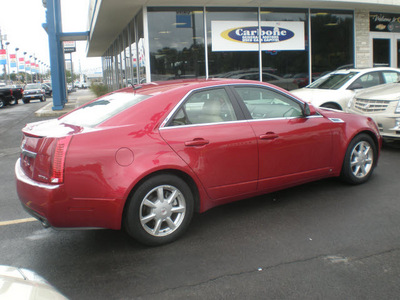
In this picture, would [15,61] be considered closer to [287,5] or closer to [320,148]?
[287,5]

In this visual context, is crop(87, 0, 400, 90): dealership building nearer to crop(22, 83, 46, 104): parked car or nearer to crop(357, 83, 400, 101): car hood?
crop(357, 83, 400, 101): car hood

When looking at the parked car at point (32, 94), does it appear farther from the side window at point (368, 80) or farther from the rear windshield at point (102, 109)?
the rear windshield at point (102, 109)

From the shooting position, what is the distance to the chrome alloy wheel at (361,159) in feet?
17.7

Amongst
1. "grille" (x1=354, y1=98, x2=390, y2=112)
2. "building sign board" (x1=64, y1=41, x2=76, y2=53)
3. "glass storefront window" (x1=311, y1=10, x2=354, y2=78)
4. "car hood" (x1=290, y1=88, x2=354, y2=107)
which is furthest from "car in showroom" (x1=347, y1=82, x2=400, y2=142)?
"building sign board" (x1=64, y1=41, x2=76, y2=53)

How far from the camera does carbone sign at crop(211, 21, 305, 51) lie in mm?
12914

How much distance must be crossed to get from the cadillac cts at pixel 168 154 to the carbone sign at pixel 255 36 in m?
8.48

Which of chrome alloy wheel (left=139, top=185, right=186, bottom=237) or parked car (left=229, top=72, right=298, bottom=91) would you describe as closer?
chrome alloy wheel (left=139, top=185, right=186, bottom=237)

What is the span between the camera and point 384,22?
50.3ft

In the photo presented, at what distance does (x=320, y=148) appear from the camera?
490cm

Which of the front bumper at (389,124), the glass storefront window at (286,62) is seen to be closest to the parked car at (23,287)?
the front bumper at (389,124)

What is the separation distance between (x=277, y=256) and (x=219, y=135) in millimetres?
1324

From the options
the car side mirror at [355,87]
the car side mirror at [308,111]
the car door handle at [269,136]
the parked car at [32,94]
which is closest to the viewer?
the car door handle at [269,136]

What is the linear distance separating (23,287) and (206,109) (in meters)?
2.80

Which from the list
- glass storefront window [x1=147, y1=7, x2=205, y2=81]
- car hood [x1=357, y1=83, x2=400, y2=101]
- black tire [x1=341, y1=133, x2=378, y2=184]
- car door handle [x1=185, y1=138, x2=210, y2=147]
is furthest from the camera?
glass storefront window [x1=147, y1=7, x2=205, y2=81]
